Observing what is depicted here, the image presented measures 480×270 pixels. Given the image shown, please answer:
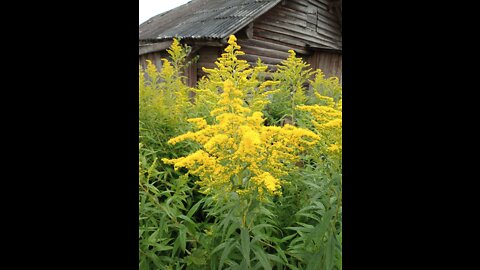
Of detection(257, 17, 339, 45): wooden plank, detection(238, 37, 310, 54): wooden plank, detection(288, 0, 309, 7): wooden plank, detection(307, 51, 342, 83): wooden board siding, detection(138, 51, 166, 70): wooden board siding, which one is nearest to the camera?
detection(238, 37, 310, 54): wooden plank

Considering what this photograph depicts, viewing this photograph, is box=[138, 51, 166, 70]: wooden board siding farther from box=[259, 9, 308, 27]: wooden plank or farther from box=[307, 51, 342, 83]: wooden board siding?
box=[307, 51, 342, 83]: wooden board siding

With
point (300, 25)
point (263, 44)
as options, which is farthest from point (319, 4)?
point (263, 44)

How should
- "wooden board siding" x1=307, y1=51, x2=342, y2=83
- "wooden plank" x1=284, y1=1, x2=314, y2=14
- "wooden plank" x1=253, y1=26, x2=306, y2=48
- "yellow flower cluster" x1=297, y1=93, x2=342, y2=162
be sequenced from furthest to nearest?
"wooden board siding" x1=307, y1=51, x2=342, y2=83 < "wooden plank" x1=284, y1=1, x2=314, y2=14 < "wooden plank" x1=253, y1=26, x2=306, y2=48 < "yellow flower cluster" x1=297, y1=93, x2=342, y2=162

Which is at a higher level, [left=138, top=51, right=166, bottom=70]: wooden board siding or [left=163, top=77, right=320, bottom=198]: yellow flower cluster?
[left=138, top=51, right=166, bottom=70]: wooden board siding

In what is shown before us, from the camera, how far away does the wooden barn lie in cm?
641

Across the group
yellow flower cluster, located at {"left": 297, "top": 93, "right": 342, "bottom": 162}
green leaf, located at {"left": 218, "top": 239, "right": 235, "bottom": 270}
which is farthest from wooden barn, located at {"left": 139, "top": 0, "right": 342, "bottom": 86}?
green leaf, located at {"left": 218, "top": 239, "right": 235, "bottom": 270}

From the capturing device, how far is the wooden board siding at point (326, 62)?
8.37 metres

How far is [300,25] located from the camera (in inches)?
319

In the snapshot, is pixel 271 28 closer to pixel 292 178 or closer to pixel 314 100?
pixel 314 100

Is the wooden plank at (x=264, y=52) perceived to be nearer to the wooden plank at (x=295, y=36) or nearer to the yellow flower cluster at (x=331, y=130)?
the wooden plank at (x=295, y=36)

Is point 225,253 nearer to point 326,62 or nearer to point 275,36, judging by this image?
point 275,36
